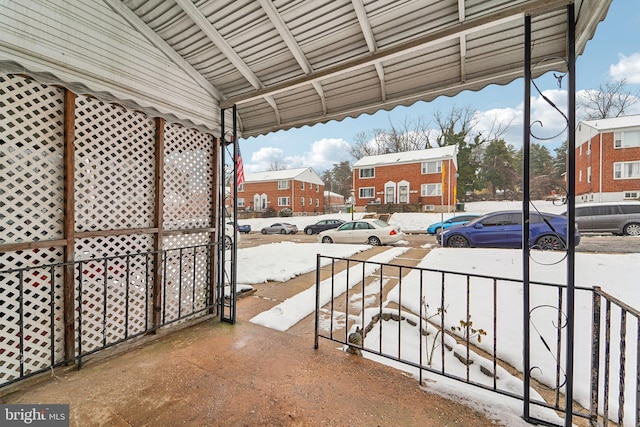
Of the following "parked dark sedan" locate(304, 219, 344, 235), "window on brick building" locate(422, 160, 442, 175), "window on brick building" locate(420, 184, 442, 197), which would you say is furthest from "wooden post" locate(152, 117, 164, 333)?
"window on brick building" locate(420, 184, 442, 197)

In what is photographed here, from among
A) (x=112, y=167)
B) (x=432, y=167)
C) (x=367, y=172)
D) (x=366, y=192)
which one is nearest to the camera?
(x=112, y=167)

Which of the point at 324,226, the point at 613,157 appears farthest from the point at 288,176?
the point at 613,157

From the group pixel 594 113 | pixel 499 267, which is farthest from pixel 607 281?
pixel 594 113

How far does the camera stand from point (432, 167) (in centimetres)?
2369

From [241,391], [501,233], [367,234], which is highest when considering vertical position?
[501,233]

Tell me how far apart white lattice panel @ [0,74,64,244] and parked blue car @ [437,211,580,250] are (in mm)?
10143

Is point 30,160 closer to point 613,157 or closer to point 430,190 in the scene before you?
point 430,190

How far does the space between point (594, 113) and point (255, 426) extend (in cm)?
3024

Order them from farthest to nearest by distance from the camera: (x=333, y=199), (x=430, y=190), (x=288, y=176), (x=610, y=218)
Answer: (x=333, y=199) < (x=288, y=176) < (x=430, y=190) < (x=610, y=218)

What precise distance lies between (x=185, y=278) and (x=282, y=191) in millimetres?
28463

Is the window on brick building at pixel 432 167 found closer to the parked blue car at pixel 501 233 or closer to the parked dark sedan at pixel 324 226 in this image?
the parked dark sedan at pixel 324 226

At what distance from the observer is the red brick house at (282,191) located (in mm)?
31236

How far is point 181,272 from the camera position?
3.29 metres

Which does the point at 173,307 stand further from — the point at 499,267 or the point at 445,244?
the point at 445,244
